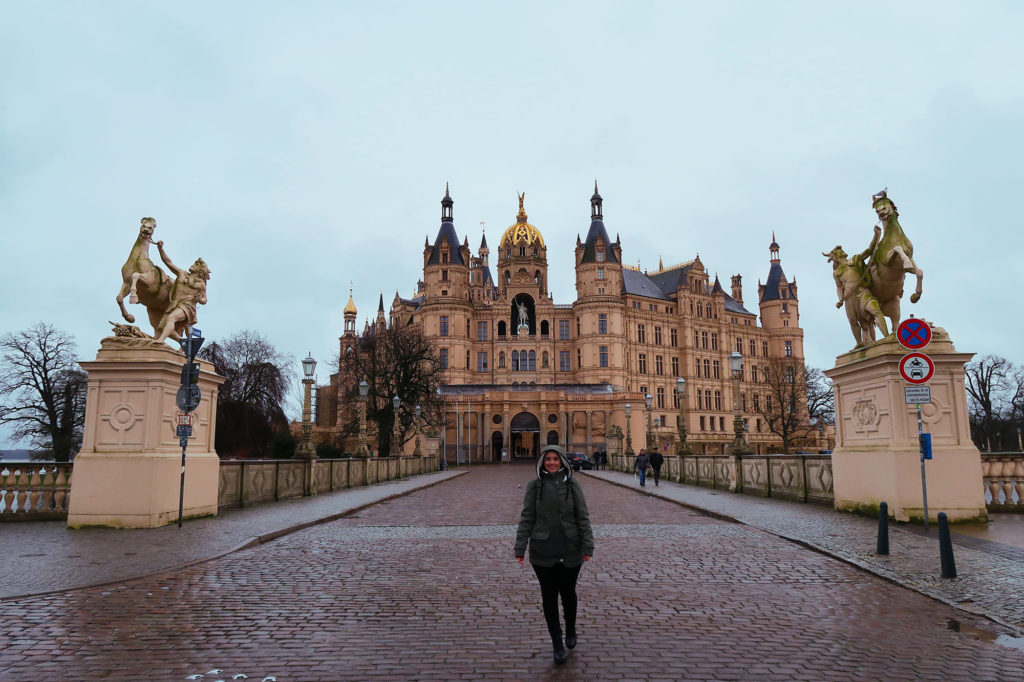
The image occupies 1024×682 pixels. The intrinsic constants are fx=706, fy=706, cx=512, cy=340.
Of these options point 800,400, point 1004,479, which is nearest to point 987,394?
point 800,400

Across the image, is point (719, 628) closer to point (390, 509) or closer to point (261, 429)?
point (390, 509)

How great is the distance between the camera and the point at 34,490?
13203mm

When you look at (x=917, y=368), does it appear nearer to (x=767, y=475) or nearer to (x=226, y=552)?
(x=226, y=552)

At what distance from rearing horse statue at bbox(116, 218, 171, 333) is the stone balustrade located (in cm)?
357

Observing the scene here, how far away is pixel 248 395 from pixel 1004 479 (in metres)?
45.9

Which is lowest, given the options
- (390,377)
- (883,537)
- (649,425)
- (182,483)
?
(883,537)

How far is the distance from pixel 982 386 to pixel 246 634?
69.7 m

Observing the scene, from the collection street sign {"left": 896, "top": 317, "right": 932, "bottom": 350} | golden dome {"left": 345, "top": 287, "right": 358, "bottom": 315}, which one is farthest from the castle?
street sign {"left": 896, "top": 317, "right": 932, "bottom": 350}

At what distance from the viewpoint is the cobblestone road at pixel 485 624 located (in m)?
4.62

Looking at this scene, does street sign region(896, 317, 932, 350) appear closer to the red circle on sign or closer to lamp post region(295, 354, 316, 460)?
the red circle on sign

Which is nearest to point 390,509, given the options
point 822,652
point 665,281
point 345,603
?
point 345,603

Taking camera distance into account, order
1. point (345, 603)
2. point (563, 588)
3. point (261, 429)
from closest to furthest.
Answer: point (563, 588) → point (345, 603) → point (261, 429)

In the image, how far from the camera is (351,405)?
49688 millimetres

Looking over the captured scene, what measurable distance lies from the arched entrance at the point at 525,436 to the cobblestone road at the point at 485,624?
61970 mm
